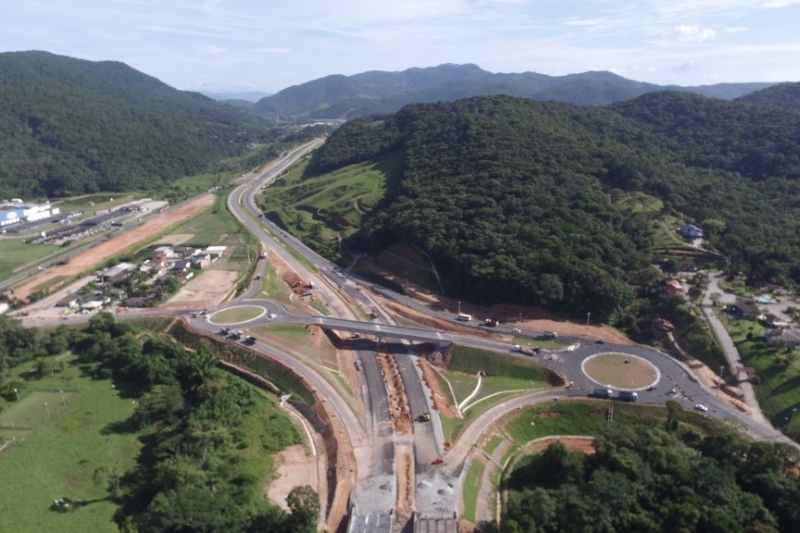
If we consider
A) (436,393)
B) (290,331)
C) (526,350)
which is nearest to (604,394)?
(526,350)

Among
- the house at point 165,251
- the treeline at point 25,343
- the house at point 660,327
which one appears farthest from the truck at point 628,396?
the house at point 165,251

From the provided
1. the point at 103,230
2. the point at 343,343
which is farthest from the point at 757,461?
the point at 103,230

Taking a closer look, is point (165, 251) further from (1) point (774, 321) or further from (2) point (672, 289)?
(1) point (774, 321)

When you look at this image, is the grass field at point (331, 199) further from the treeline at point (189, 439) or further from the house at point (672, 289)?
the house at point (672, 289)

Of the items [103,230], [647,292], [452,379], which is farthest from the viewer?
[103,230]

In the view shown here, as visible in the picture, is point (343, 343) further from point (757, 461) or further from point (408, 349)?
point (757, 461)
